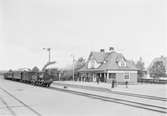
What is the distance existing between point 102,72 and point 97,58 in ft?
14.7

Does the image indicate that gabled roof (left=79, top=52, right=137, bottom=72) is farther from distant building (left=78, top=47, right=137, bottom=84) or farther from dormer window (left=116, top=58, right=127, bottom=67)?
dormer window (left=116, top=58, right=127, bottom=67)

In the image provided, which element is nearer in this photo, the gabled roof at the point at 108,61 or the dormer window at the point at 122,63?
the gabled roof at the point at 108,61

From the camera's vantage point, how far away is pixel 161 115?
948 cm

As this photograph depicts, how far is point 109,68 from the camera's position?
39.2 meters

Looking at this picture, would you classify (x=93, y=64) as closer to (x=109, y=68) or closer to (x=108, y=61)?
(x=108, y=61)

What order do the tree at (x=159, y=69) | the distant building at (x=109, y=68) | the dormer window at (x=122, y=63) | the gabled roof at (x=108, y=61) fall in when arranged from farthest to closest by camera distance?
1. the tree at (x=159, y=69)
2. the dormer window at (x=122, y=63)
3. the gabled roof at (x=108, y=61)
4. the distant building at (x=109, y=68)

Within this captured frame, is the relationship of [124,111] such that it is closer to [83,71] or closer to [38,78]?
[38,78]

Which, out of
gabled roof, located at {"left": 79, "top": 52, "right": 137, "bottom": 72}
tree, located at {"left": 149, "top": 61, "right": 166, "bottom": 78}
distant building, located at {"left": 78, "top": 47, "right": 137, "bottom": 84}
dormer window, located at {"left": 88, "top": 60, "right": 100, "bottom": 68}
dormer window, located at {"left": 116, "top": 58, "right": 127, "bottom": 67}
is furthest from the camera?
tree, located at {"left": 149, "top": 61, "right": 166, "bottom": 78}

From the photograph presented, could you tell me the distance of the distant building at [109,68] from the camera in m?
39.2

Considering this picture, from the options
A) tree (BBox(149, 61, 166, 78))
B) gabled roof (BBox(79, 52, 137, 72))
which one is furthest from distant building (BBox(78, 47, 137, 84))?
tree (BBox(149, 61, 166, 78))

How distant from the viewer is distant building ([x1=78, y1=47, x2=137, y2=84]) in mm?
39156

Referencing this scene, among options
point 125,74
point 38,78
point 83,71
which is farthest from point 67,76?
point 38,78

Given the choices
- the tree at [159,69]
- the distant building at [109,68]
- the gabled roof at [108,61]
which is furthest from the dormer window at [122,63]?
the tree at [159,69]

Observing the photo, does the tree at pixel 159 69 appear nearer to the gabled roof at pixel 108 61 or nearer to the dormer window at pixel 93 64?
the gabled roof at pixel 108 61
